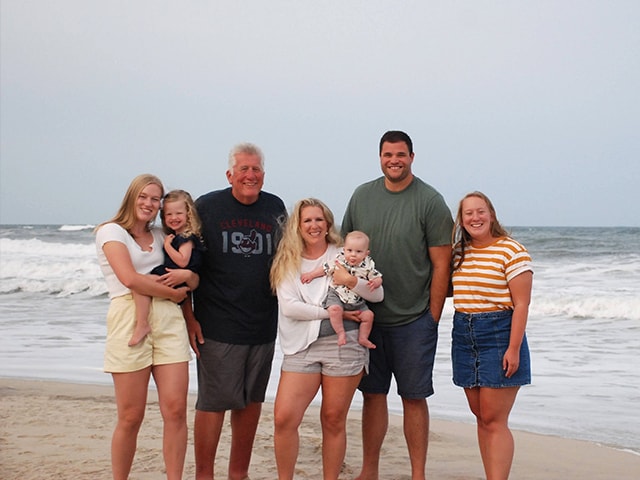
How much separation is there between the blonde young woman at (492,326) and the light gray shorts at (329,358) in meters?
0.56

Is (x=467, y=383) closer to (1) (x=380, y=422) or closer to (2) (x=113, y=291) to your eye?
(1) (x=380, y=422)

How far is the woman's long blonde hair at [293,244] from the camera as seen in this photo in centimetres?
399

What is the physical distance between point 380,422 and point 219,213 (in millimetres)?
1566

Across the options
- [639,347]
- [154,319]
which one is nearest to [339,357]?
[154,319]

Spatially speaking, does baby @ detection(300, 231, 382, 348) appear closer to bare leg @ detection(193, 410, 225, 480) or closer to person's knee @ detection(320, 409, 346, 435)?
person's knee @ detection(320, 409, 346, 435)

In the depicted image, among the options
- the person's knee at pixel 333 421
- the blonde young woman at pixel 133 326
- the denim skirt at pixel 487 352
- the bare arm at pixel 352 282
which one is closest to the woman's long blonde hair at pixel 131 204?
the blonde young woman at pixel 133 326

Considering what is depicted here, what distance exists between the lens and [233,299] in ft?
13.7

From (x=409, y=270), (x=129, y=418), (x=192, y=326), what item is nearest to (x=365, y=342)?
(x=409, y=270)

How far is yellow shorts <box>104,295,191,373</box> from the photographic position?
12.4 feet

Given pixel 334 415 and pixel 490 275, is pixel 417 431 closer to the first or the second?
pixel 334 415

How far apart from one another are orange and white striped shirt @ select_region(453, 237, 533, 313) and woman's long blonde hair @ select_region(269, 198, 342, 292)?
2.36ft

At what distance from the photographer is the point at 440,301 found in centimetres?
427

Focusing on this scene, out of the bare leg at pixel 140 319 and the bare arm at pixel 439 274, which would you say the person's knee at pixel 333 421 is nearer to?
the bare arm at pixel 439 274

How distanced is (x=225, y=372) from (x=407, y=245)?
1.25 m
